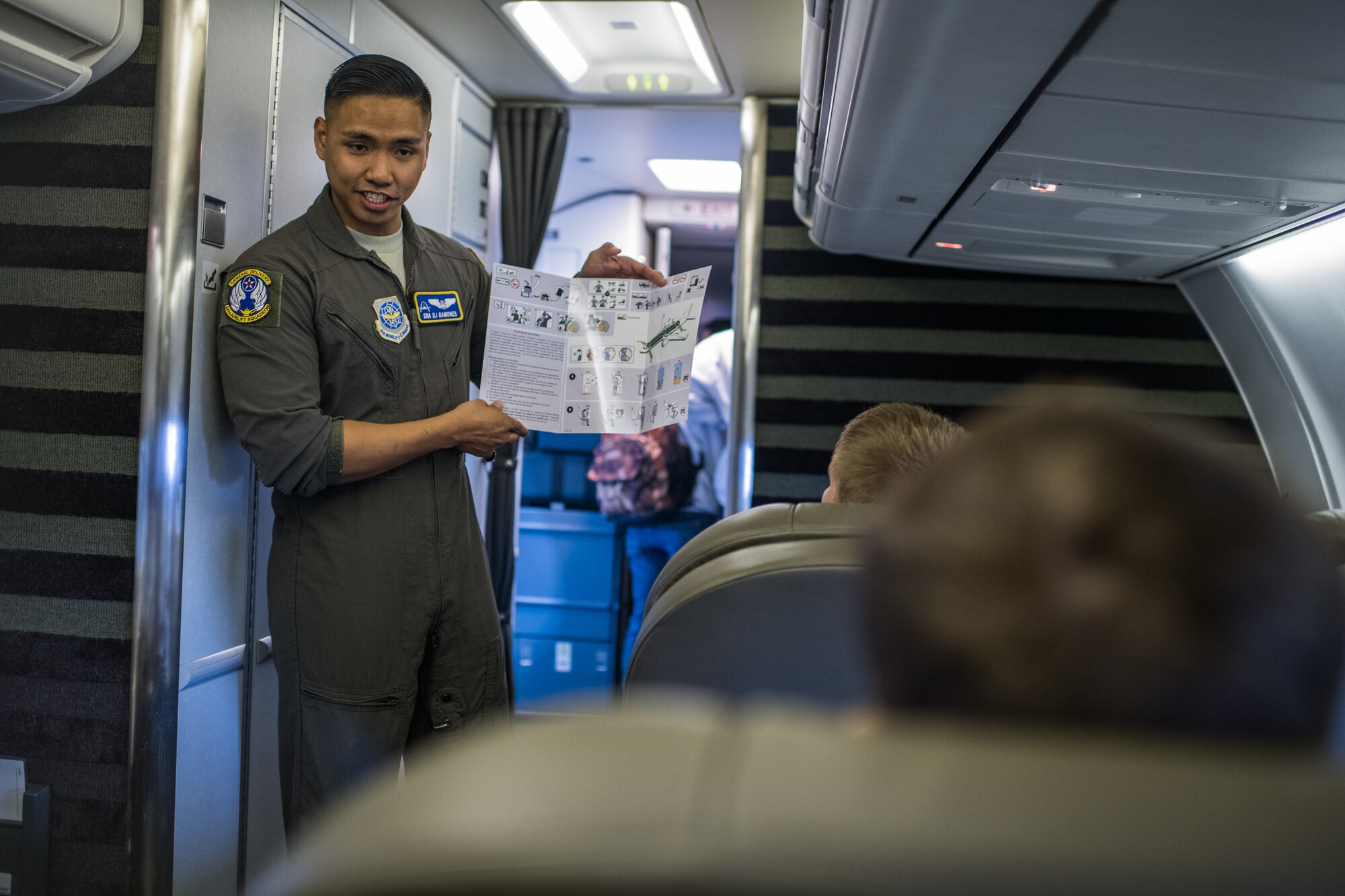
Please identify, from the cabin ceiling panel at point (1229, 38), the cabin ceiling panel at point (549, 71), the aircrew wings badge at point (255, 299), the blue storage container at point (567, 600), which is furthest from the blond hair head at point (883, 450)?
the blue storage container at point (567, 600)

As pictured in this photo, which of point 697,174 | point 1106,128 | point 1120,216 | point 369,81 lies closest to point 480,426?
point 369,81

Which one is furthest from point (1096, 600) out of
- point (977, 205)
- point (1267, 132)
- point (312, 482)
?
point (977, 205)

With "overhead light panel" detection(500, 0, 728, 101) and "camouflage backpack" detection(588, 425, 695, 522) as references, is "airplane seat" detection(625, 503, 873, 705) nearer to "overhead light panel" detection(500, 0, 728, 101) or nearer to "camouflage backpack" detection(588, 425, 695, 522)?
"overhead light panel" detection(500, 0, 728, 101)

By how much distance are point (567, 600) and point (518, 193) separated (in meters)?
2.17

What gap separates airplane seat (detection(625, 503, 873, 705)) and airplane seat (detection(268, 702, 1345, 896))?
675mm

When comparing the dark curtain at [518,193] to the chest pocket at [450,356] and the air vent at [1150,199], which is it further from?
the air vent at [1150,199]

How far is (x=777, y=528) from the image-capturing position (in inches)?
48.1

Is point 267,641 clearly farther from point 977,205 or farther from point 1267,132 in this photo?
point 1267,132

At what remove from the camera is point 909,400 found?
173 inches

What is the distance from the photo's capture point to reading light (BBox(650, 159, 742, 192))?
643cm

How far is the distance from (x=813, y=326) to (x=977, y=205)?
1.51 metres

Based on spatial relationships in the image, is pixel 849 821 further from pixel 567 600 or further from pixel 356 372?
pixel 567 600

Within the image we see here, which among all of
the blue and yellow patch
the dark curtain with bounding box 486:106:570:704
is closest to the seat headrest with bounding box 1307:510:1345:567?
the blue and yellow patch

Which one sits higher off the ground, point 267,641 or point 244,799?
point 267,641
